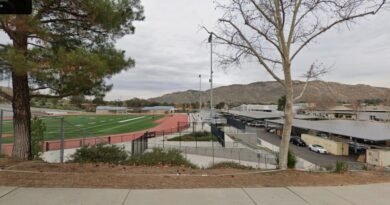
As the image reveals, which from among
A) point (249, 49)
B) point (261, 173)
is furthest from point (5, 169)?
point (249, 49)

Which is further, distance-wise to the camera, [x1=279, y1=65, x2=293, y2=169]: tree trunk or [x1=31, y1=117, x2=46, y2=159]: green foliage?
[x1=31, y1=117, x2=46, y2=159]: green foliage

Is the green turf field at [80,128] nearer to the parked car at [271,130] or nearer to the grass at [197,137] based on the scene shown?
the grass at [197,137]

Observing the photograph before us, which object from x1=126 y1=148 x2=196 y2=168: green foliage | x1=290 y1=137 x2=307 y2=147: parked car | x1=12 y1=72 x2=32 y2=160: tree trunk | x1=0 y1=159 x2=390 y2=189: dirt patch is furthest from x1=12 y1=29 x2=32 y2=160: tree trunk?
x1=290 y1=137 x2=307 y2=147: parked car

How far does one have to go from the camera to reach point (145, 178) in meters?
9.35

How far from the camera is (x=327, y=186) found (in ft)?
31.0

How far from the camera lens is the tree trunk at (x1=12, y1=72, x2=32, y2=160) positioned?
41.6 ft

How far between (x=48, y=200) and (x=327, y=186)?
238 inches

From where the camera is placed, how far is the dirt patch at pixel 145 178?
8.56 m

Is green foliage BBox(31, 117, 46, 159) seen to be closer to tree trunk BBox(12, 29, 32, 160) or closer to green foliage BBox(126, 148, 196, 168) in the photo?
green foliage BBox(126, 148, 196, 168)

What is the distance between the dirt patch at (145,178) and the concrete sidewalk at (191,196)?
454 millimetres

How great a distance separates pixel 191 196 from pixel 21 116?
24.8 ft

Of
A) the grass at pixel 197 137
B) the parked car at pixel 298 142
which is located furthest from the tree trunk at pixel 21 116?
the parked car at pixel 298 142

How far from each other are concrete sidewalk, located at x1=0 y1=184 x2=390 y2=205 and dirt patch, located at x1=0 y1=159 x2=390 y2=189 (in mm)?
454

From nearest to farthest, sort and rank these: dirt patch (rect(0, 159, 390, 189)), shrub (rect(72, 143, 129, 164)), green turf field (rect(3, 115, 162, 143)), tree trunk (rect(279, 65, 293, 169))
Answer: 1. dirt patch (rect(0, 159, 390, 189))
2. tree trunk (rect(279, 65, 293, 169))
3. shrub (rect(72, 143, 129, 164))
4. green turf field (rect(3, 115, 162, 143))
